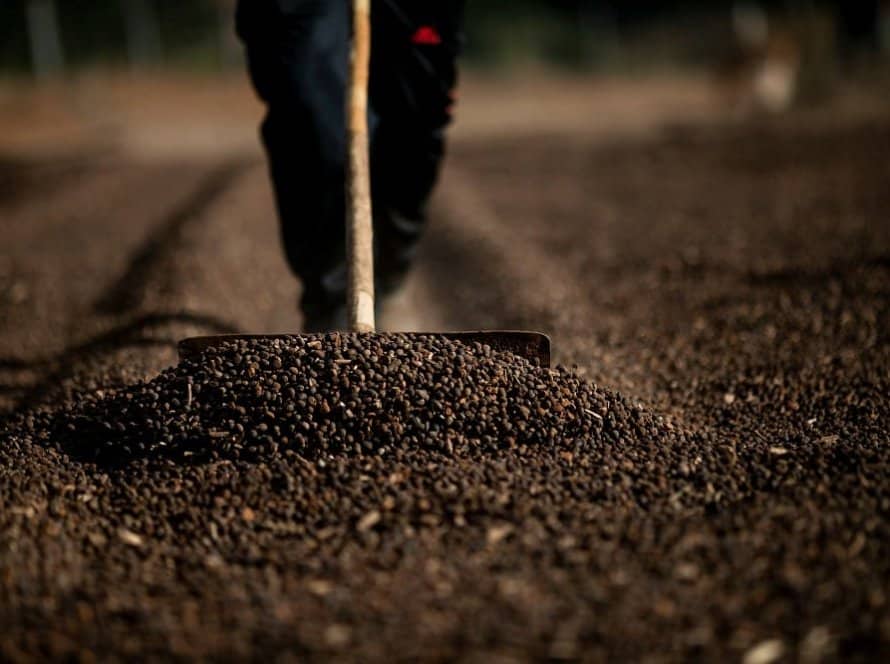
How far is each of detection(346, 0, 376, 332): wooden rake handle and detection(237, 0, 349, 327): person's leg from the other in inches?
4.2

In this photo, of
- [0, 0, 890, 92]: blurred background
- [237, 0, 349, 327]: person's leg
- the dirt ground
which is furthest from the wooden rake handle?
[0, 0, 890, 92]: blurred background

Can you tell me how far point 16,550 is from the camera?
178cm

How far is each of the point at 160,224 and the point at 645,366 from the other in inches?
191

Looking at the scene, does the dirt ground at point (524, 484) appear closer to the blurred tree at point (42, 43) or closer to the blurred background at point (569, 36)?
the blurred background at point (569, 36)

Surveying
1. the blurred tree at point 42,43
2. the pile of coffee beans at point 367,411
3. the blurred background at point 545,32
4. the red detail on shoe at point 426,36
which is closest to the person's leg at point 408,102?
the red detail on shoe at point 426,36

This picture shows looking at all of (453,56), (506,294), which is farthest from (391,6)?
(506,294)

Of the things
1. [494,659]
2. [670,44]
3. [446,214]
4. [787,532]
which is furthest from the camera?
[670,44]

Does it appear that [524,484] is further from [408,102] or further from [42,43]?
[42,43]

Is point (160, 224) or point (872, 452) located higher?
point (872, 452)

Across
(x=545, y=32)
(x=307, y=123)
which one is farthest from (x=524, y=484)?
(x=545, y=32)

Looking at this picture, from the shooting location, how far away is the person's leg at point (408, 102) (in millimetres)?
2945

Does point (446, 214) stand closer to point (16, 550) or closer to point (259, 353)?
point (259, 353)

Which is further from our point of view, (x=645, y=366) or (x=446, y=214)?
(x=446, y=214)

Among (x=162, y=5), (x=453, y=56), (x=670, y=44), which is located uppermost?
(x=453, y=56)
